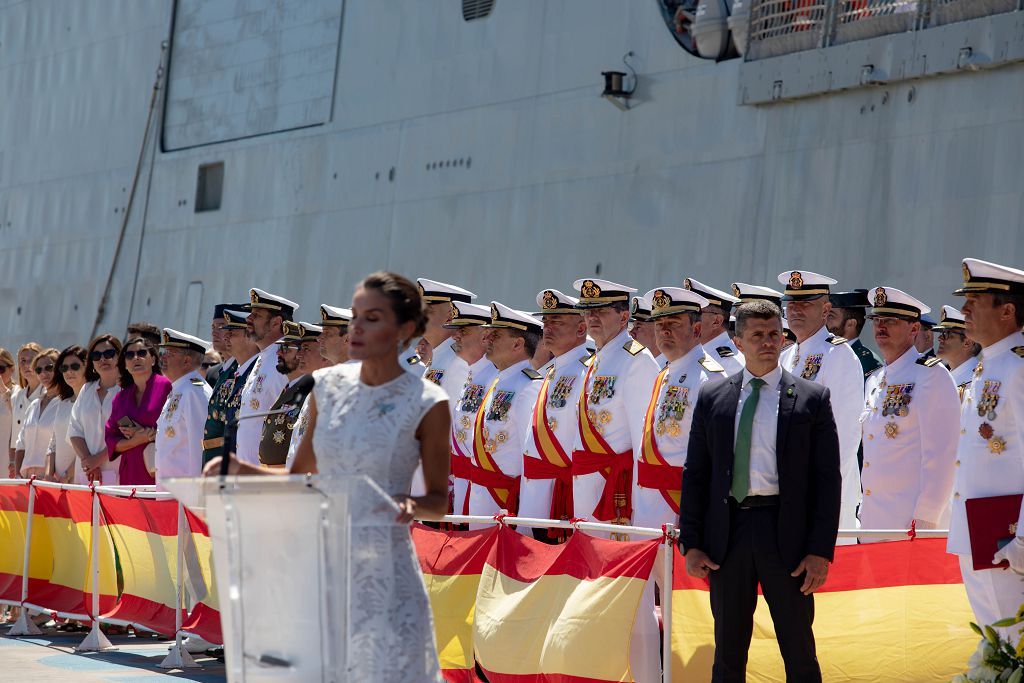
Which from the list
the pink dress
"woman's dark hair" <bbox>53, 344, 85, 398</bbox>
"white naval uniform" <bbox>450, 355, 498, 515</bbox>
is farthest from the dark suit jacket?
"woman's dark hair" <bbox>53, 344, 85, 398</bbox>

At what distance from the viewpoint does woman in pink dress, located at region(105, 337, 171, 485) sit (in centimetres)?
845

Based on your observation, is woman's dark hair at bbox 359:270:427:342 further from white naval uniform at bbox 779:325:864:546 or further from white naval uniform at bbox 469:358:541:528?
white naval uniform at bbox 469:358:541:528

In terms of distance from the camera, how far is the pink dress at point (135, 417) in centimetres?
848

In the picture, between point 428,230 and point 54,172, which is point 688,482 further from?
point 54,172

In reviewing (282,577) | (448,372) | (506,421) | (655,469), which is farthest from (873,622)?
(448,372)

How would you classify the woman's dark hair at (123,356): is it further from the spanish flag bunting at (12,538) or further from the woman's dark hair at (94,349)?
the spanish flag bunting at (12,538)

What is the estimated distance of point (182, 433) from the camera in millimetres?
8195

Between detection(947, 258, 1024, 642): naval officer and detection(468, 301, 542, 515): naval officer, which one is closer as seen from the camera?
detection(947, 258, 1024, 642): naval officer

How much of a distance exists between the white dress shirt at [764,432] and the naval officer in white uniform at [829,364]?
4.64 feet

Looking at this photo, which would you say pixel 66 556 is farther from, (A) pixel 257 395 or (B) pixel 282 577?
(B) pixel 282 577

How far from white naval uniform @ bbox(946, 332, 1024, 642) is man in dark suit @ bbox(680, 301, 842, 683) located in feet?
1.87

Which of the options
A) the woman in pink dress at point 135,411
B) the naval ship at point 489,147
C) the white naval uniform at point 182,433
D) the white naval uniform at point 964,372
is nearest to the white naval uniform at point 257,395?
the white naval uniform at point 182,433

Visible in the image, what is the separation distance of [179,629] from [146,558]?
505 millimetres

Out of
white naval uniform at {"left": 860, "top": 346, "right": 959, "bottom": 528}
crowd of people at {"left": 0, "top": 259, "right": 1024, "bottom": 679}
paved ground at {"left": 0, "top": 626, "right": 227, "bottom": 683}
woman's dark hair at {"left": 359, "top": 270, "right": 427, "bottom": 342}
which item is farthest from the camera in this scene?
paved ground at {"left": 0, "top": 626, "right": 227, "bottom": 683}
